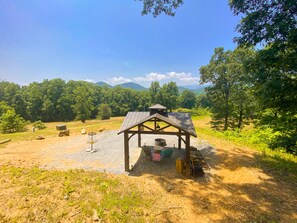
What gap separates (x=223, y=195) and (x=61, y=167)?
28.1ft

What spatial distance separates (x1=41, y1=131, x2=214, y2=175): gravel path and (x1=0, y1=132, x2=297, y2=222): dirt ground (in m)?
0.40

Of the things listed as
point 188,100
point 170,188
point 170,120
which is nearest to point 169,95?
point 188,100

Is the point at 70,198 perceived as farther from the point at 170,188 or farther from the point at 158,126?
the point at 158,126

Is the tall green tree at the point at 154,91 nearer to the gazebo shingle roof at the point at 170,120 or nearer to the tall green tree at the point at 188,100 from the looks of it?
the tall green tree at the point at 188,100

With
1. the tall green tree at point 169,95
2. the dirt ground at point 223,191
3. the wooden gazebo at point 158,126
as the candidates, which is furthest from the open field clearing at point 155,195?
the tall green tree at point 169,95

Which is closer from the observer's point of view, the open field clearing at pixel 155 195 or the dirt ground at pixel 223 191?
the open field clearing at pixel 155 195

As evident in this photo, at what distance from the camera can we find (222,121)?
71.4 feet

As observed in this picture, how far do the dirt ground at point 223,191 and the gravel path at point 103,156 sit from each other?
1.31 feet

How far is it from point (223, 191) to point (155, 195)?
2901 millimetres

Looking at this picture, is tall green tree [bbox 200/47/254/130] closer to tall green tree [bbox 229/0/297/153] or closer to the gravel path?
the gravel path

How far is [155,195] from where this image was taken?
590 centimetres

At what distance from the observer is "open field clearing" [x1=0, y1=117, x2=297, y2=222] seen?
471 cm

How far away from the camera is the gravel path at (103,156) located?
905cm

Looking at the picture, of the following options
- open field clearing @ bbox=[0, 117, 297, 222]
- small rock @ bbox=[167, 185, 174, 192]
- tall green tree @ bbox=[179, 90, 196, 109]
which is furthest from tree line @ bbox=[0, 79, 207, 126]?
small rock @ bbox=[167, 185, 174, 192]
